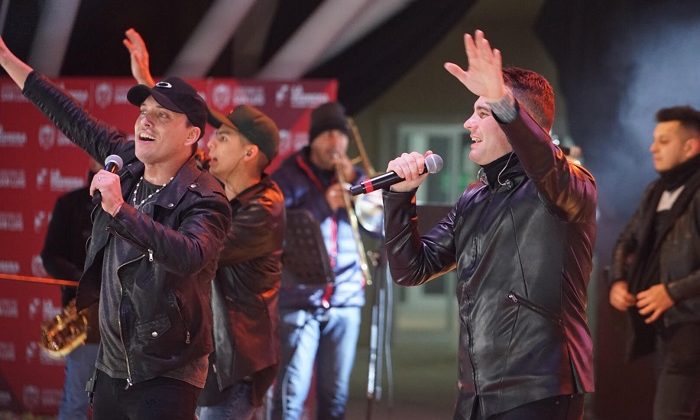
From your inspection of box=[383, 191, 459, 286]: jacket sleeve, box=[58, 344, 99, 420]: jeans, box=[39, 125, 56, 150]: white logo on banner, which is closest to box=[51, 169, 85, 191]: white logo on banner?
box=[39, 125, 56, 150]: white logo on banner

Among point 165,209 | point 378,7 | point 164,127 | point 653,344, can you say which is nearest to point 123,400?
point 165,209

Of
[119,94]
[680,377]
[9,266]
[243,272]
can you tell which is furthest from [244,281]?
[9,266]

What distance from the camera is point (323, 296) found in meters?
5.81

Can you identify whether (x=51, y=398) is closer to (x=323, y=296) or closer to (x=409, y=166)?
(x=323, y=296)

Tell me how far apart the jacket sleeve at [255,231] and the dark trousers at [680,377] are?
6.28 feet

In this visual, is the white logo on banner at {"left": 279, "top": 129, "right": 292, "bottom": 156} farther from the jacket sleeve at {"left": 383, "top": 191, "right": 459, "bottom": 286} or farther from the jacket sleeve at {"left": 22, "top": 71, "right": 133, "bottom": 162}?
the jacket sleeve at {"left": 383, "top": 191, "right": 459, "bottom": 286}

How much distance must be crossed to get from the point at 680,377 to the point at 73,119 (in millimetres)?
2950

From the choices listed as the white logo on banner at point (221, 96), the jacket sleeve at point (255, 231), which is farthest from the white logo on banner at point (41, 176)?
the jacket sleeve at point (255, 231)

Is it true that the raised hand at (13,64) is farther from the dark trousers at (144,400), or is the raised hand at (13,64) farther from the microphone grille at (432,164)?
the microphone grille at (432,164)

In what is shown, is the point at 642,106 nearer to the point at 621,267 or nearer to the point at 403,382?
the point at 621,267

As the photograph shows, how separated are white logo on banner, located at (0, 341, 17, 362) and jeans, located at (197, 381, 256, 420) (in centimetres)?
306

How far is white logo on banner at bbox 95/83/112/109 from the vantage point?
6.84 meters

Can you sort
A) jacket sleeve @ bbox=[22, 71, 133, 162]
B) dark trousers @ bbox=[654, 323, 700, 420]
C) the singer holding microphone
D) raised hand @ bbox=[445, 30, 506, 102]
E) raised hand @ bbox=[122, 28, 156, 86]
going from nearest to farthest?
1. raised hand @ bbox=[445, 30, 506, 102]
2. the singer holding microphone
3. jacket sleeve @ bbox=[22, 71, 133, 162]
4. raised hand @ bbox=[122, 28, 156, 86]
5. dark trousers @ bbox=[654, 323, 700, 420]

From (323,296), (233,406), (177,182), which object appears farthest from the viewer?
(323,296)
